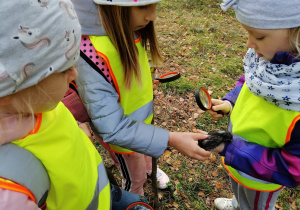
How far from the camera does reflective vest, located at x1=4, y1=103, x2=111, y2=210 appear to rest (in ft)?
3.62

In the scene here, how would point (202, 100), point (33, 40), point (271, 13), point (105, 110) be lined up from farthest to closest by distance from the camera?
point (202, 100), point (105, 110), point (271, 13), point (33, 40)

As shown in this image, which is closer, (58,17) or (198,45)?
(58,17)

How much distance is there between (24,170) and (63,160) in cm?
22

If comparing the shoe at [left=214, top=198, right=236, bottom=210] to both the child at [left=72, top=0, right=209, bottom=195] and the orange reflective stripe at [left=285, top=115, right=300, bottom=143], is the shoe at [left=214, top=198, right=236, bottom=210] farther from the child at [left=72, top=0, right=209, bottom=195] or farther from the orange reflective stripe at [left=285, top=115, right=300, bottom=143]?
the orange reflective stripe at [left=285, top=115, right=300, bottom=143]

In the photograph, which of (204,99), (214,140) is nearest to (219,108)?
(204,99)

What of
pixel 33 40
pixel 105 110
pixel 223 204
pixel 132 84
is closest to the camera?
pixel 33 40

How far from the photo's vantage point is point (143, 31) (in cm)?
210

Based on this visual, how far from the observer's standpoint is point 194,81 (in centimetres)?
522

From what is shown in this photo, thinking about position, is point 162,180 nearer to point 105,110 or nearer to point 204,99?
point 204,99

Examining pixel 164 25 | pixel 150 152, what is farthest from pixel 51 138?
pixel 164 25

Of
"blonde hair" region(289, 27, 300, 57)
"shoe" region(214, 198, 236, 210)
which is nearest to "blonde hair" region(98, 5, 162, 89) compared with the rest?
"blonde hair" region(289, 27, 300, 57)

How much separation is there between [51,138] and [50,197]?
0.31m

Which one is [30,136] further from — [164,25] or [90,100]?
[164,25]

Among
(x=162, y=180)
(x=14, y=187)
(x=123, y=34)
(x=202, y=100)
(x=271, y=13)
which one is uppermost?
(x=271, y=13)
